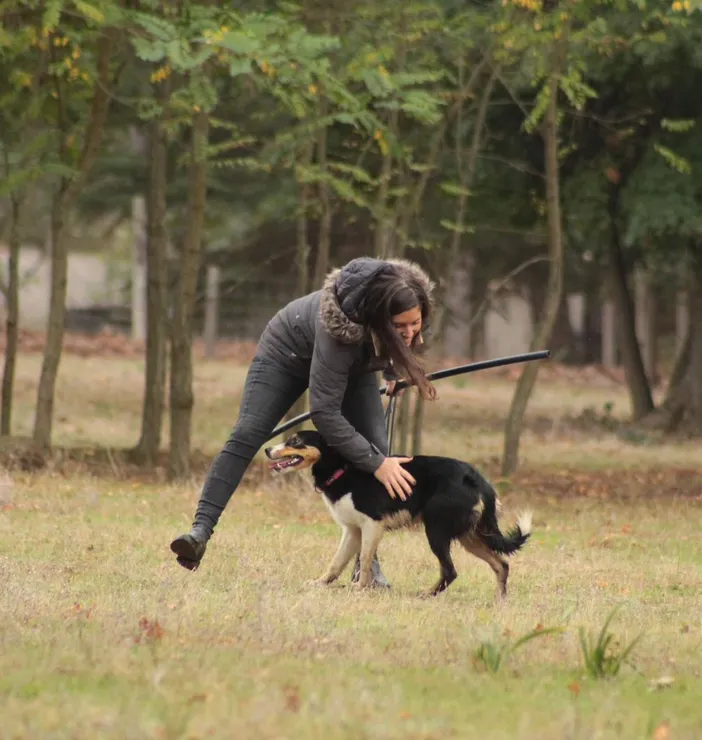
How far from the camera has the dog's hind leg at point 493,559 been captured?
8281 mm

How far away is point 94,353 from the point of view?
104 feet

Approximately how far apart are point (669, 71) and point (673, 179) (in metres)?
1.34

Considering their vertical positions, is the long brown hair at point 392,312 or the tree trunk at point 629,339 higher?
the long brown hair at point 392,312

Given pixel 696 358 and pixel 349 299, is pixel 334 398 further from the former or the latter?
pixel 696 358

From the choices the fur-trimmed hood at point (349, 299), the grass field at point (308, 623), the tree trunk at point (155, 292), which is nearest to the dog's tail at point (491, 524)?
the grass field at point (308, 623)

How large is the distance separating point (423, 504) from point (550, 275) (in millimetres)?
A: 7542

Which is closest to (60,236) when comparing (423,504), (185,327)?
(185,327)

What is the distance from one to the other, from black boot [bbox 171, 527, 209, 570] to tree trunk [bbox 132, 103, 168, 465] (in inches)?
290

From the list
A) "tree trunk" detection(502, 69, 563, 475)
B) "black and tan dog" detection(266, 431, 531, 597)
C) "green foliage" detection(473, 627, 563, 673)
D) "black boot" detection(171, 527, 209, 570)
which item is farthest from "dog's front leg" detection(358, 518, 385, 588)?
"tree trunk" detection(502, 69, 563, 475)

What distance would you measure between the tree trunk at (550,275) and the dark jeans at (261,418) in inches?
272

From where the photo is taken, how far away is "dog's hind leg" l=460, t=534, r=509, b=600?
8.28 m

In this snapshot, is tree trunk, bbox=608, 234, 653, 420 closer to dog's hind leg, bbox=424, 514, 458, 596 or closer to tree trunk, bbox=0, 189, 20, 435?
tree trunk, bbox=0, 189, 20, 435

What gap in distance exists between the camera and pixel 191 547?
8039 millimetres

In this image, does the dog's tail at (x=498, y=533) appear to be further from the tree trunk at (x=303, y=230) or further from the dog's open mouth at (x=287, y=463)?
the tree trunk at (x=303, y=230)
